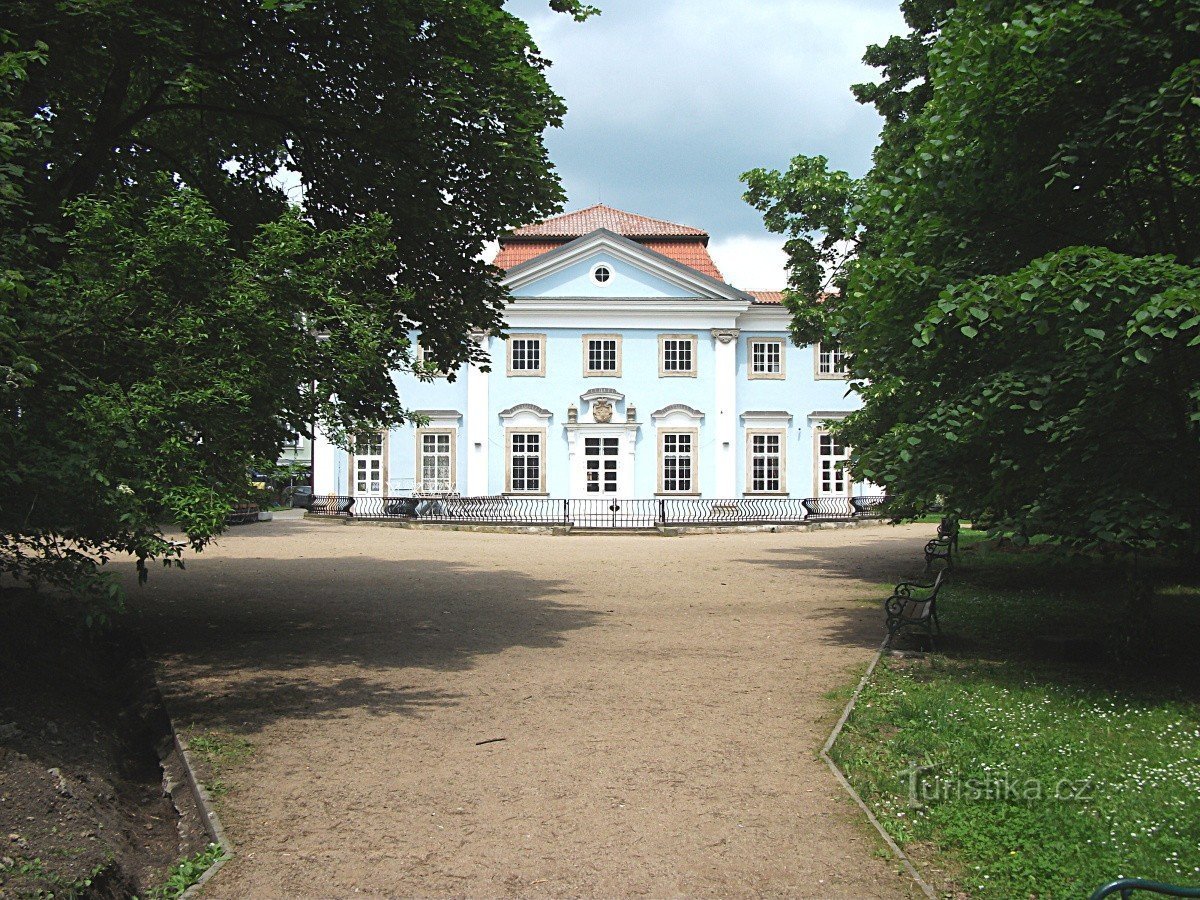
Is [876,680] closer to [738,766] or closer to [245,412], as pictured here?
[738,766]

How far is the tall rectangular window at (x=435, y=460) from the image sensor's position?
33.0m

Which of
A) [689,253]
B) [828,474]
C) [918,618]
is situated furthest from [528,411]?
[918,618]

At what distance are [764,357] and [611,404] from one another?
604 centimetres

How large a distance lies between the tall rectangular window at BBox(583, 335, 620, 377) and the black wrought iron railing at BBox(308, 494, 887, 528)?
14.9ft

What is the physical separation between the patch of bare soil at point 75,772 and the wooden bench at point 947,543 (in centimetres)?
693

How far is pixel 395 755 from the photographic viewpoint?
579 cm

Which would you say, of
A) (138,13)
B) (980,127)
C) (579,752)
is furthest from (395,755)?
(980,127)

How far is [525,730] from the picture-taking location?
6.35 metres

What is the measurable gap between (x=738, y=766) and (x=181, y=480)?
161 inches

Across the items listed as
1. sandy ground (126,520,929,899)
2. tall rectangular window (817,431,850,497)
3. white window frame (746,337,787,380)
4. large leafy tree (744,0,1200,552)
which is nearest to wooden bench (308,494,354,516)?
white window frame (746,337,787,380)

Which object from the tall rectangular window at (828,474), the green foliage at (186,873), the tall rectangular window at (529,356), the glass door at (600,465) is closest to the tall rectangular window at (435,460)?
the tall rectangular window at (529,356)

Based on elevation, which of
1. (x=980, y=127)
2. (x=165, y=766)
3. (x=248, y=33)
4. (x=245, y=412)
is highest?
(x=248, y=33)

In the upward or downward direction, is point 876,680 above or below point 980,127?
below

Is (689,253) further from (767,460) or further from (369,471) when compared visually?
(369,471)
